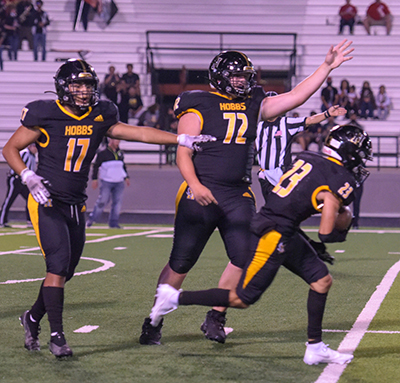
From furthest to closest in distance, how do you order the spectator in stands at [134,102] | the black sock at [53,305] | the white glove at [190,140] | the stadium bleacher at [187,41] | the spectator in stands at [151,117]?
1. the stadium bleacher at [187,41]
2. the spectator in stands at [134,102]
3. the spectator in stands at [151,117]
4. the white glove at [190,140]
5. the black sock at [53,305]

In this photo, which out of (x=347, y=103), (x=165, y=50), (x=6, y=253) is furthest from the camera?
(x=165, y=50)

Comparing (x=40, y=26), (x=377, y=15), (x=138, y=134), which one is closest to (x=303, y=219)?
(x=138, y=134)

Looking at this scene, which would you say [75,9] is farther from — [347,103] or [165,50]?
[347,103]

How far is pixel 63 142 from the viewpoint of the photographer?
469 centimetres

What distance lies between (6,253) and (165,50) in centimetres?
1329

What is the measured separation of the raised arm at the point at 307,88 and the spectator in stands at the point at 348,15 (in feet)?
57.1

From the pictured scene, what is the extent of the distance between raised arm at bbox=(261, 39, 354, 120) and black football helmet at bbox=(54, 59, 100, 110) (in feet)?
3.68

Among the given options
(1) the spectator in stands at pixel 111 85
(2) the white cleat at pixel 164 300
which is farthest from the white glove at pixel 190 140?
(1) the spectator in stands at pixel 111 85

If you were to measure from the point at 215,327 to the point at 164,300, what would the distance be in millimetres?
530

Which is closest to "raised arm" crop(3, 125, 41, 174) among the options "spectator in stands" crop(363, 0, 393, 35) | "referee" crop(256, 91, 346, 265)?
"referee" crop(256, 91, 346, 265)

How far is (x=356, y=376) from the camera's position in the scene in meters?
4.16

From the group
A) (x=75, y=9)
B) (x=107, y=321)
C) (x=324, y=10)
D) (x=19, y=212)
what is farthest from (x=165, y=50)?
(x=107, y=321)

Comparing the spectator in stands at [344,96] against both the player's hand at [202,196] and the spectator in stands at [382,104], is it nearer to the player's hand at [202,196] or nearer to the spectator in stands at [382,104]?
the spectator in stands at [382,104]

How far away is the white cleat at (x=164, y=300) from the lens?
460 centimetres
